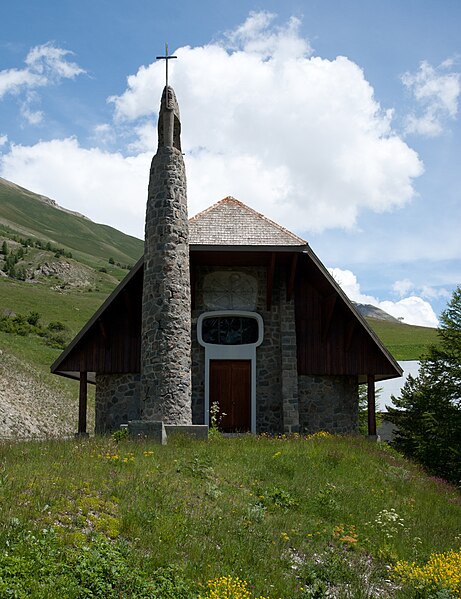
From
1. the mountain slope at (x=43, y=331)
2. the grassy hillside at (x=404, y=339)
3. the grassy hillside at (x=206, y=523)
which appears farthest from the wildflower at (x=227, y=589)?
the grassy hillside at (x=404, y=339)

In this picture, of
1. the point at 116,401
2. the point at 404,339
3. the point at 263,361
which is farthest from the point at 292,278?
the point at 404,339

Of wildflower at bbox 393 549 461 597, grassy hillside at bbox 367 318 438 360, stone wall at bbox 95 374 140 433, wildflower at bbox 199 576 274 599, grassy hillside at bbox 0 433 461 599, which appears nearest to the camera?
wildflower at bbox 199 576 274 599

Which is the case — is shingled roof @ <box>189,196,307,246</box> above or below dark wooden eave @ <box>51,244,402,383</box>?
above

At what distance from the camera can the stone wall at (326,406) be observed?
21188mm

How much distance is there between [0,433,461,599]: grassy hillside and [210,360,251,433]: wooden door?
6.40 meters

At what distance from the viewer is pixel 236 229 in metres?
21.1

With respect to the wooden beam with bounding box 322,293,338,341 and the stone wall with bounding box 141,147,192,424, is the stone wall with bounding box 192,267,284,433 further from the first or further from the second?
the stone wall with bounding box 141,147,192,424

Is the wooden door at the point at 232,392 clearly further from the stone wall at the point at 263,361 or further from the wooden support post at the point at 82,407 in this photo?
the wooden support post at the point at 82,407

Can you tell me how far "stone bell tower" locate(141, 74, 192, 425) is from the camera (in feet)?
52.7

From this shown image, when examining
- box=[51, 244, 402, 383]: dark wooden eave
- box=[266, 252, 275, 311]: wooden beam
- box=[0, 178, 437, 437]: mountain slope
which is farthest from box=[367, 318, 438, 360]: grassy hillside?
box=[266, 252, 275, 311]: wooden beam

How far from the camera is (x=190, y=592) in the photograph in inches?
294

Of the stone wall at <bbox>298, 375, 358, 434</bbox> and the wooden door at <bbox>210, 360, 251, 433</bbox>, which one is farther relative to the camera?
the stone wall at <bbox>298, 375, 358, 434</bbox>

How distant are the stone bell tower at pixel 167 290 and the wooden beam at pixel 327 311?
550 cm

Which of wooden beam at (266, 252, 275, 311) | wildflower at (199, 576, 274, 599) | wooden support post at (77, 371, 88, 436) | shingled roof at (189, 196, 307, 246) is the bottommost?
wildflower at (199, 576, 274, 599)
